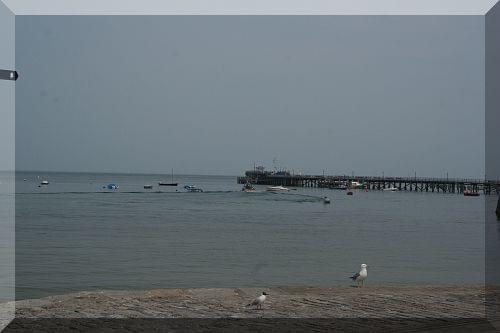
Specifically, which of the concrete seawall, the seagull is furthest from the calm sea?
the seagull

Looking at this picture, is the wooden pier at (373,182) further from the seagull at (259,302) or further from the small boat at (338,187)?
the seagull at (259,302)

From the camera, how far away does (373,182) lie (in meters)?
126

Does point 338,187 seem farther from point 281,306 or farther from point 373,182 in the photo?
point 281,306

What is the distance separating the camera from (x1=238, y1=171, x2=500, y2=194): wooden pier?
11250 centimetres

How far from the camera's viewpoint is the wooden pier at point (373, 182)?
11250 cm

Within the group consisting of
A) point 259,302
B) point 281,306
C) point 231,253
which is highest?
point 259,302

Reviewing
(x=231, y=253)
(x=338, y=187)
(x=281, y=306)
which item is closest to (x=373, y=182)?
(x=338, y=187)

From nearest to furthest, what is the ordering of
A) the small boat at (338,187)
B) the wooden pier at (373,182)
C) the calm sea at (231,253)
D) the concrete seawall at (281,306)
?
Answer: the concrete seawall at (281,306) < the calm sea at (231,253) < the wooden pier at (373,182) < the small boat at (338,187)

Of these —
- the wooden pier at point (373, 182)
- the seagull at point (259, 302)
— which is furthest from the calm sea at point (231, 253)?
the wooden pier at point (373, 182)

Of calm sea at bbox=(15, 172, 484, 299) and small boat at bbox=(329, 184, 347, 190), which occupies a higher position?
small boat at bbox=(329, 184, 347, 190)

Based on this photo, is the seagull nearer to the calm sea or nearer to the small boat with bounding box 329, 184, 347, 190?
the calm sea

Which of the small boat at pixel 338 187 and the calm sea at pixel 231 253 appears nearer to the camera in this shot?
the calm sea at pixel 231 253

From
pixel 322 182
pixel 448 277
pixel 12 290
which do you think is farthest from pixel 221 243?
pixel 322 182

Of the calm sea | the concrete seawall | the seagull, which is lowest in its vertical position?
the calm sea
